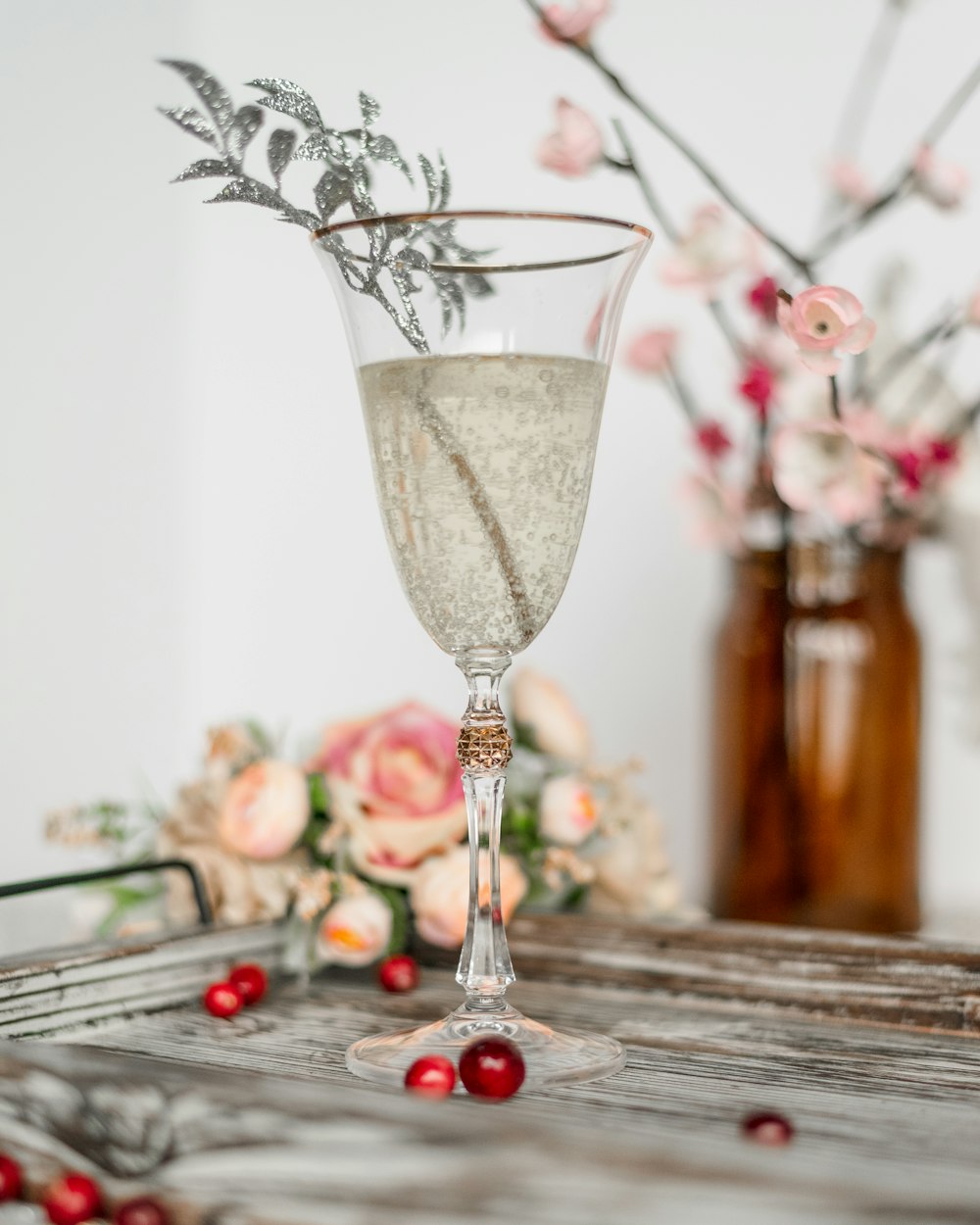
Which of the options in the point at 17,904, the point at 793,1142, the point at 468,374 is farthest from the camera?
the point at 17,904

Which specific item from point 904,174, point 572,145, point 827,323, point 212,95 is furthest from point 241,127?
point 904,174

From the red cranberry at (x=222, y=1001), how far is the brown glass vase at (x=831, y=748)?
2.07 ft

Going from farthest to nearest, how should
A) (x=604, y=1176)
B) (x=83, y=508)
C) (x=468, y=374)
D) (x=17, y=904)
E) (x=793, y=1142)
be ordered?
(x=83, y=508)
(x=17, y=904)
(x=468, y=374)
(x=793, y=1142)
(x=604, y=1176)

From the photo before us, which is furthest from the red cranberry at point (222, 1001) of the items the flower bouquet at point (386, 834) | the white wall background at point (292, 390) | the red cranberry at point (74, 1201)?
the white wall background at point (292, 390)

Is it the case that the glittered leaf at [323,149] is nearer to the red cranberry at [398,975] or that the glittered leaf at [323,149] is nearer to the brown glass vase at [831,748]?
the red cranberry at [398,975]

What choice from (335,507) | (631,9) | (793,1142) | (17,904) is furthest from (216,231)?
(793,1142)

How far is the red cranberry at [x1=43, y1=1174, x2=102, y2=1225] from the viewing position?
0.58 metres

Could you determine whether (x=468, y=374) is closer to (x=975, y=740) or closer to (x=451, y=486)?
(x=451, y=486)

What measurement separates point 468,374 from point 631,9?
3.85 ft

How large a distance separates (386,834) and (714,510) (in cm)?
57

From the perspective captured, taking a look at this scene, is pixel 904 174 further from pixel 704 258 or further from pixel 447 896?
pixel 447 896

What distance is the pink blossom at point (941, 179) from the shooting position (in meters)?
1.33

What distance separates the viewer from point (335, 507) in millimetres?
1875

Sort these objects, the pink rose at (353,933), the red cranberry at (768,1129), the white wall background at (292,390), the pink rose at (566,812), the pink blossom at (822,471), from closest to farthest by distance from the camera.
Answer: the red cranberry at (768,1129) → the pink rose at (353,933) → the pink rose at (566,812) → the pink blossom at (822,471) → the white wall background at (292,390)
